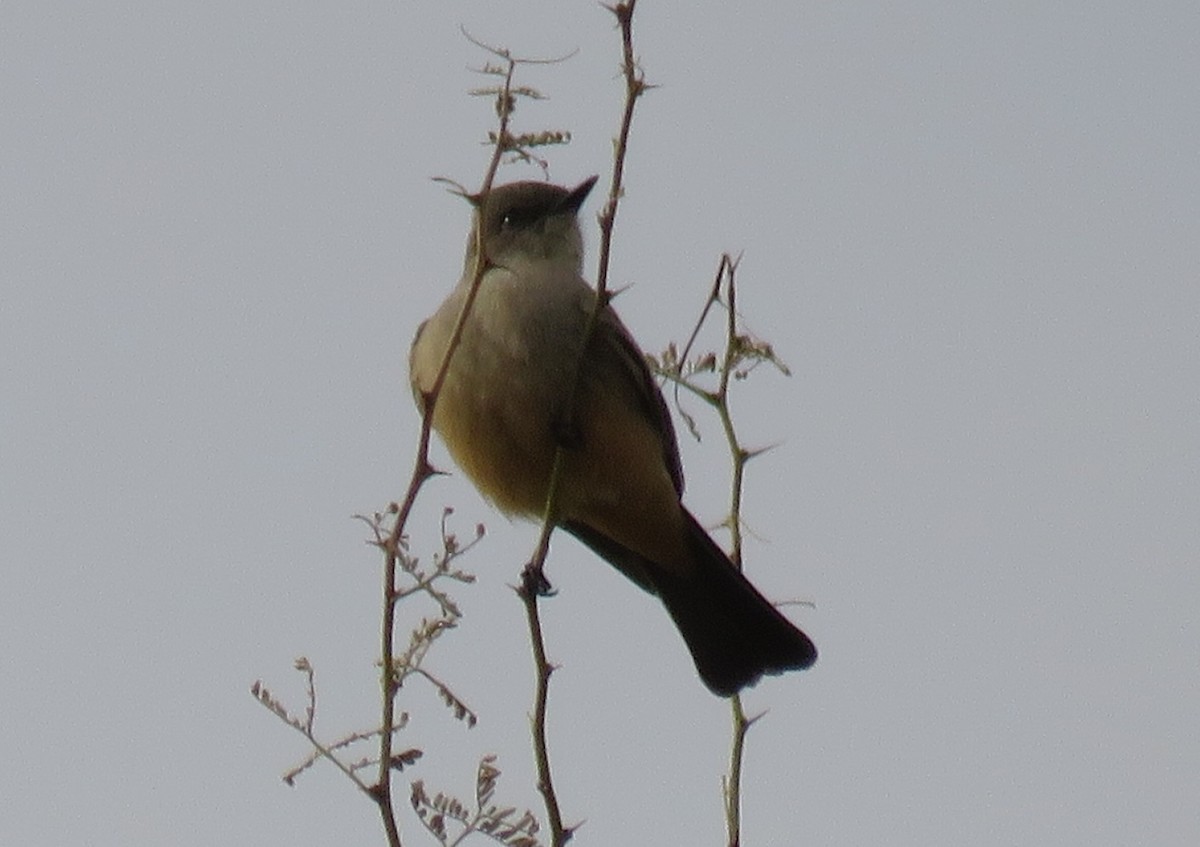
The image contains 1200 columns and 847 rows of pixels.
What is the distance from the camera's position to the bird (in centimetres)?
487

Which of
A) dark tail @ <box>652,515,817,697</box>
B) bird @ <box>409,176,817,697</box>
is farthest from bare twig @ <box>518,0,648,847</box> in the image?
dark tail @ <box>652,515,817,697</box>

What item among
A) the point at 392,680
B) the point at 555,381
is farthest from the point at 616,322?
the point at 392,680

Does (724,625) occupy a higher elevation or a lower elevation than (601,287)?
lower

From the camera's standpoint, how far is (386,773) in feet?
7.16

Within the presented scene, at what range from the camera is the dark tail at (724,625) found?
5.30m

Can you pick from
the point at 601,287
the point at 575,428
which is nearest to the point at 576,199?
the point at 575,428

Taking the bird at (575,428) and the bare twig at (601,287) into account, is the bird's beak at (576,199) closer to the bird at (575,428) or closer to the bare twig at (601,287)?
the bird at (575,428)

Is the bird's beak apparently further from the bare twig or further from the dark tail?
the bare twig

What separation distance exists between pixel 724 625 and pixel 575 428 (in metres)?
0.96

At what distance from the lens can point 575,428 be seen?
488cm

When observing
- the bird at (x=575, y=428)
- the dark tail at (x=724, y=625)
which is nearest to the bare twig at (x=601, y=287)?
the bird at (x=575, y=428)

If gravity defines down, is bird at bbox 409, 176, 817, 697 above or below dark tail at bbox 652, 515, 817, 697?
above

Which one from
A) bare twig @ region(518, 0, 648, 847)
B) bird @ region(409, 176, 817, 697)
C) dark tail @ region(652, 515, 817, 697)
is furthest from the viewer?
dark tail @ region(652, 515, 817, 697)

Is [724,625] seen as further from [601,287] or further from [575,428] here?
[601,287]
